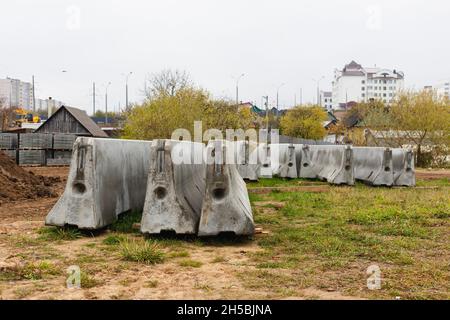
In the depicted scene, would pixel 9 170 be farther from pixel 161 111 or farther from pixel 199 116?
pixel 199 116

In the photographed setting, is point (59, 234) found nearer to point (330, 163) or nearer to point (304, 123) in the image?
point (330, 163)

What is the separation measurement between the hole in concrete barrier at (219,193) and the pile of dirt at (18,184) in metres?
6.33

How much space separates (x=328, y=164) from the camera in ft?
57.7

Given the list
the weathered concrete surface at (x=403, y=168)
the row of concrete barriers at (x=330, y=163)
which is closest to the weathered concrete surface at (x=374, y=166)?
the row of concrete barriers at (x=330, y=163)

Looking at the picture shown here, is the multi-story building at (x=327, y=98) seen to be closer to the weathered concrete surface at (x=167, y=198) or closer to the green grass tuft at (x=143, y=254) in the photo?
the weathered concrete surface at (x=167, y=198)

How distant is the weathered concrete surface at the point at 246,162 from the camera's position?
54.1 ft

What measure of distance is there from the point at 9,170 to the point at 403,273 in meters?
12.4

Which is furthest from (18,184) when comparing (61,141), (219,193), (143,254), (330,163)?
(61,141)

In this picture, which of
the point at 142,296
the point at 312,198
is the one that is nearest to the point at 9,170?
the point at 312,198

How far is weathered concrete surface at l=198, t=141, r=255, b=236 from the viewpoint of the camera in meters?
6.91

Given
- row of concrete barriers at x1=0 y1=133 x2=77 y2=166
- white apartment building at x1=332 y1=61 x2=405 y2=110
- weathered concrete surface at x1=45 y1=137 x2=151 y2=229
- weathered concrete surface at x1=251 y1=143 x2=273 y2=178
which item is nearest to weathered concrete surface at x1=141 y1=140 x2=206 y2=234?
weathered concrete surface at x1=45 y1=137 x2=151 y2=229

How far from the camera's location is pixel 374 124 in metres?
38.1

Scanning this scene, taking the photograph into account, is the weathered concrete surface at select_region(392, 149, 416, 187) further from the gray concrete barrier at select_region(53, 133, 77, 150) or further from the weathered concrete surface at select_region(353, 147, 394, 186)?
the gray concrete barrier at select_region(53, 133, 77, 150)

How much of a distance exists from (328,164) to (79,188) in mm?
11879
